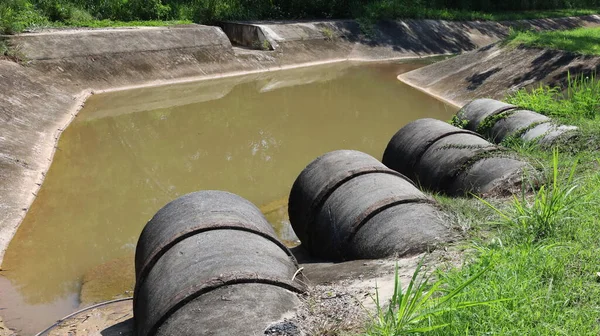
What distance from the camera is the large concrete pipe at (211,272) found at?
3754mm

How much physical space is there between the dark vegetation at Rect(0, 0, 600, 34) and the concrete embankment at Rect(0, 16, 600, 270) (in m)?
0.74

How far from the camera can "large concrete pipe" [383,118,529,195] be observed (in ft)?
22.4

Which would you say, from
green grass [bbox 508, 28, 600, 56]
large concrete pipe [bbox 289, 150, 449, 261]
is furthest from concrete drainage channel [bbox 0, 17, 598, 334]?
green grass [bbox 508, 28, 600, 56]

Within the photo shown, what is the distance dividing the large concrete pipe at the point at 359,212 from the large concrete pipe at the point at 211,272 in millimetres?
1011

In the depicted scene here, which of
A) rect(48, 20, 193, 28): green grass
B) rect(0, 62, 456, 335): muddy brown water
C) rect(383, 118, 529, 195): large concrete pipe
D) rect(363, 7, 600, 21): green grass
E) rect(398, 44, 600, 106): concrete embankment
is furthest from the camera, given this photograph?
rect(363, 7, 600, 21): green grass

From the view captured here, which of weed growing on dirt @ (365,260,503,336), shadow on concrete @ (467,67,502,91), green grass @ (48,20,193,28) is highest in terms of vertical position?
weed growing on dirt @ (365,260,503,336)

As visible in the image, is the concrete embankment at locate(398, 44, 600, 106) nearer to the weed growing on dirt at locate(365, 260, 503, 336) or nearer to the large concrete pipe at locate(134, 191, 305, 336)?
the large concrete pipe at locate(134, 191, 305, 336)

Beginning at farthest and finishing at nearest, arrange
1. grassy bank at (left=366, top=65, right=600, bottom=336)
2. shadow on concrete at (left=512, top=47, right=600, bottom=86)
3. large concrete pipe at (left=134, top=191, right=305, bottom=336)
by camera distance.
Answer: shadow on concrete at (left=512, top=47, right=600, bottom=86)
large concrete pipe at (left=134, top=191, right=305, bottom=336)
grassy bank at (left=366, top=65, right=600, bottom=336)

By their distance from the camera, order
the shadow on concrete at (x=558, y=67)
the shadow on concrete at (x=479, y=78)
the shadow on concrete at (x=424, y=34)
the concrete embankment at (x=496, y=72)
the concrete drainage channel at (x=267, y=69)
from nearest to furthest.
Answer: the concrete drainage channel at (x=267, y=69) → the shadow on concrete at (x=558, y=67) → the concrete embankment at (x=496, y=72) → the shadow on concrete at (x=479, y=78) → the shadow on concrete at (x=424, y=34)

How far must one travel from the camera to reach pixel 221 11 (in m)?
22.9

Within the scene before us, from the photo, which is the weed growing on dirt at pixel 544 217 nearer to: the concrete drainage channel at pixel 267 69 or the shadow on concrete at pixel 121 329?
the concrete drainage channel at pixel 267 69

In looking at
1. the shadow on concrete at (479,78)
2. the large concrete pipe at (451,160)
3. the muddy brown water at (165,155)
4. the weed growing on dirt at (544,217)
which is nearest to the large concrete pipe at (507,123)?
the large concrete pipe at (451,160)

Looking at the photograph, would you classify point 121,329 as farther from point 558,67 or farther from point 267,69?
point 267,69

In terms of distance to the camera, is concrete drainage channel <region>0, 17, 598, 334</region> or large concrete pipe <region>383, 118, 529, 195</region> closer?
concrete drainage channel <region>0, 17, 598, 334</region>
